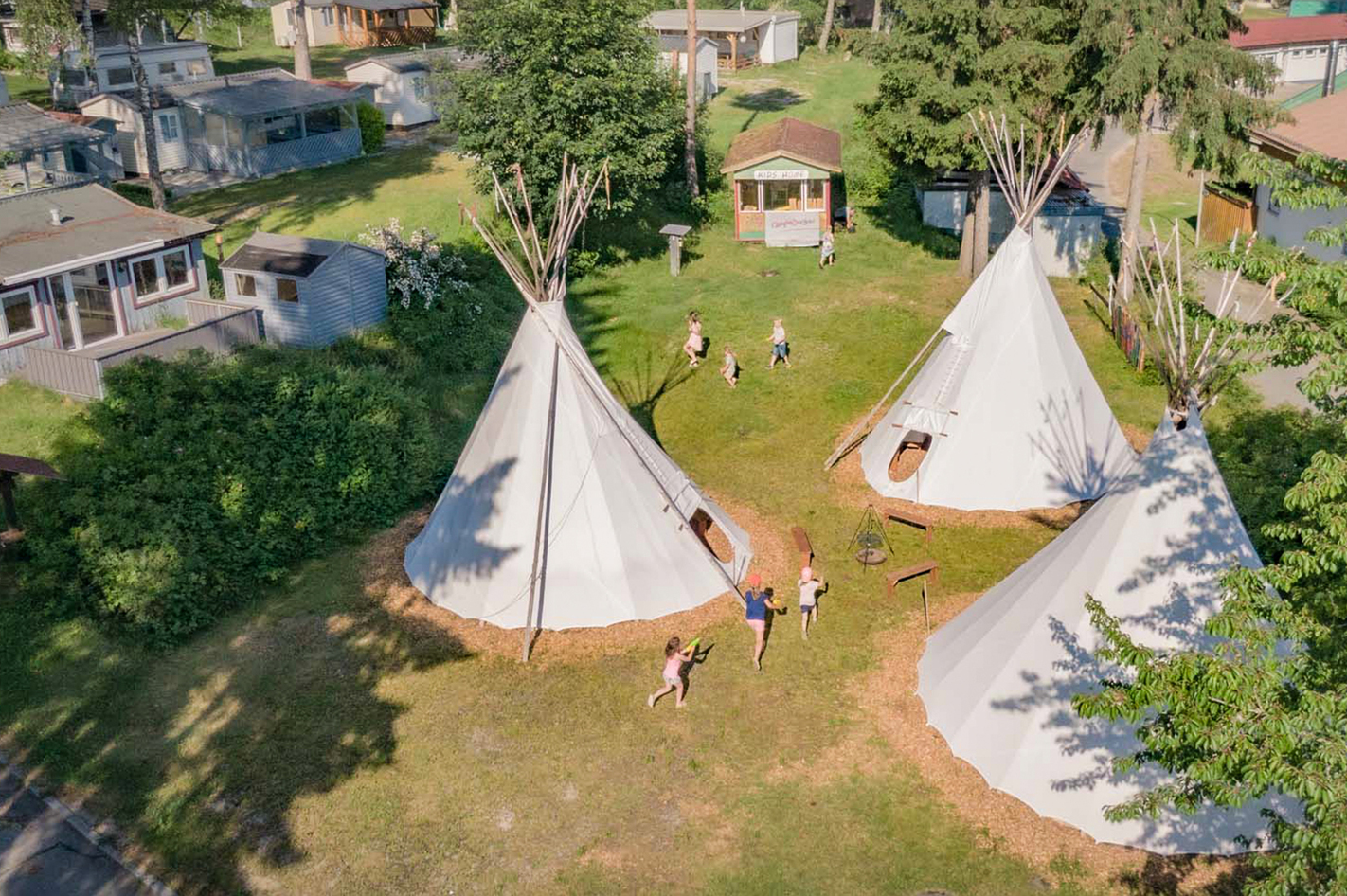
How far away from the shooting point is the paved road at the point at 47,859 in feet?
49.7

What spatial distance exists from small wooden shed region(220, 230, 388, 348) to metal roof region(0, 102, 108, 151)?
41.6 feet

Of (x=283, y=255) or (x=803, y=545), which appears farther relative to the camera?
(x=283, y=255)

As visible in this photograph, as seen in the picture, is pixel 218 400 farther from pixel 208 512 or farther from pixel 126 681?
pixel 126 681

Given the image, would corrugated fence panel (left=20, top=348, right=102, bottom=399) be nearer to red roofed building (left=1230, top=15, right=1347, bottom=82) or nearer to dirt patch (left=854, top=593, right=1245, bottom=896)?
dirt patch (left=854, top=593, right=1245, bottom=896)

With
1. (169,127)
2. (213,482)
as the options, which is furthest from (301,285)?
(169,127)

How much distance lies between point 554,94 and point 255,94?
48.3 feet

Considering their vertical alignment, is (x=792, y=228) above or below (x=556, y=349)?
below

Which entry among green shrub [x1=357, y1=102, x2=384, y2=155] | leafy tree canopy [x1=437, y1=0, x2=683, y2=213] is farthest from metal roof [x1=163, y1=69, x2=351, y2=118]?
leafy tree canopy [x1=437, y1=0, x2=683, y2=213]

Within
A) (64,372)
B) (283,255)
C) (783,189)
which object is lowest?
(64,372)

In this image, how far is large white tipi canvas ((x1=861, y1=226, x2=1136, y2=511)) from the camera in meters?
23.9

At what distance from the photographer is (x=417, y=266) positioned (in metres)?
32.1

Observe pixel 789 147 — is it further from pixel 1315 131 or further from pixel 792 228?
pixel 1315 131

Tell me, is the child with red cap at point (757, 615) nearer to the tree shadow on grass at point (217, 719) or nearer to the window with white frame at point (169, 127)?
the tree shadow on grass at point (217, 719)

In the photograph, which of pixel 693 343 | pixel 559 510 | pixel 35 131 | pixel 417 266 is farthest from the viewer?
pixel 35 131
